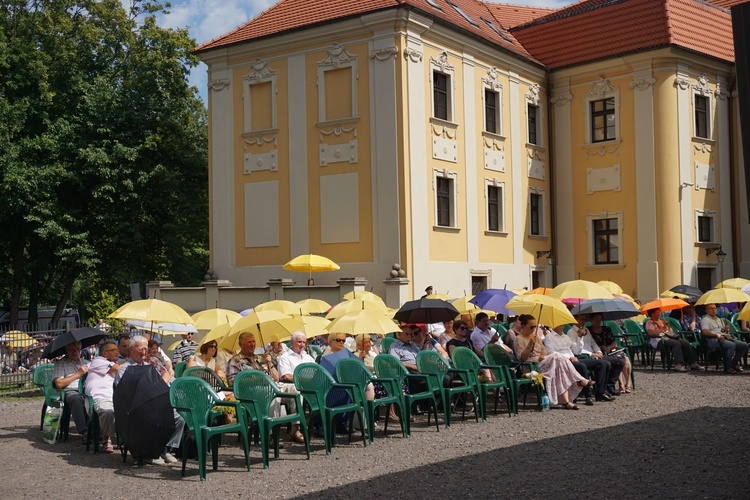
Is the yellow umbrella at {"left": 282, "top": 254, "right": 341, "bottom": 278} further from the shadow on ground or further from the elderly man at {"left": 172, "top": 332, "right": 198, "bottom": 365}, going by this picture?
the shadow on ground

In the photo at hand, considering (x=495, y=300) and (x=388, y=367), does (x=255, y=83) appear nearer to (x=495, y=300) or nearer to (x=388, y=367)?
(x=495, y=300)

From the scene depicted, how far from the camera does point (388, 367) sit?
12.0m

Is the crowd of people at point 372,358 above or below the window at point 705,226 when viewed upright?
below

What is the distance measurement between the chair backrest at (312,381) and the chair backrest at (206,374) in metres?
0.99

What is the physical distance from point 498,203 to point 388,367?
754 inches

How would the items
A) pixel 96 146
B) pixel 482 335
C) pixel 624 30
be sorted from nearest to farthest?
pixel 482 335 < pixel 624 30 < pixel 96 146

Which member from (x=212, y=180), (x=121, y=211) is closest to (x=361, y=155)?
(x=212, y=180)

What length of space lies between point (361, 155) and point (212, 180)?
531 centimetres

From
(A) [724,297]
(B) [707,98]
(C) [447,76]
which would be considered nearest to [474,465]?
(A) [724,297]

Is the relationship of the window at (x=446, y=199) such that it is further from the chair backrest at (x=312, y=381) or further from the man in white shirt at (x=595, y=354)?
the chair backrest at (x=312, y=381)

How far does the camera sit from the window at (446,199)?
28062 mm

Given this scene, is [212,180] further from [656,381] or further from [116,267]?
[656,381]

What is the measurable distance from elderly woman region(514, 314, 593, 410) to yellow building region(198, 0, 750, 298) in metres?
12.2

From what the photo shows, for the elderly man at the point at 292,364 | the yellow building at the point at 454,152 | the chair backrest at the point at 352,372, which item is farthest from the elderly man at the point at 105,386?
the yellow building at the point at 454,152
